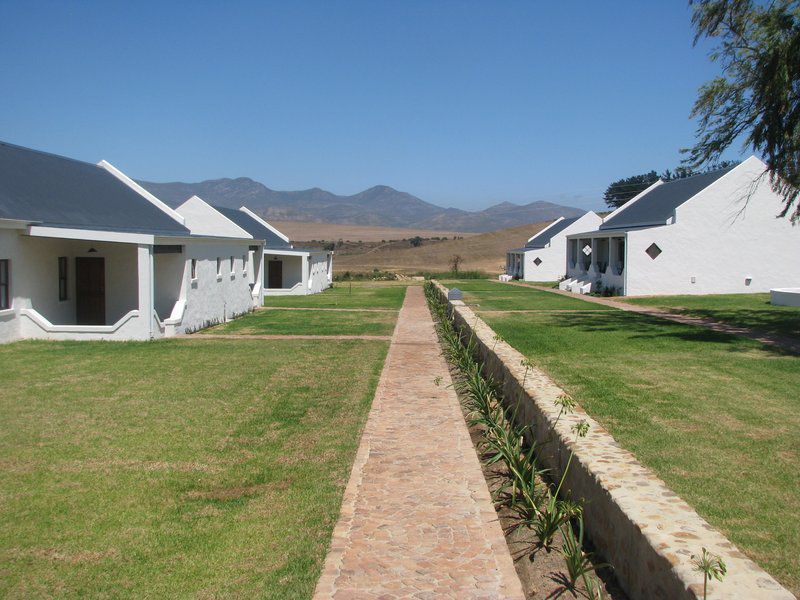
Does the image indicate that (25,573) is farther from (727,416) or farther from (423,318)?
(423,318)

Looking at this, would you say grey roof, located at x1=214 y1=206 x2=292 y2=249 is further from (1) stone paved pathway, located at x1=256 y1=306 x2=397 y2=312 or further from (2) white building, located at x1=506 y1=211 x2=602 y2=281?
(2) white building, located at x1=506 y1=211 x2=602 y2=281

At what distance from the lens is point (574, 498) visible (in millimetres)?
5586

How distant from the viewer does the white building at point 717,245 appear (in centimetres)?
3338

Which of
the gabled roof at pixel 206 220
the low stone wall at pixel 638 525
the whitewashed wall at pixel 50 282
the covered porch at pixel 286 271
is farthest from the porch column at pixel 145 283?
the covered porch at pixel 286 271

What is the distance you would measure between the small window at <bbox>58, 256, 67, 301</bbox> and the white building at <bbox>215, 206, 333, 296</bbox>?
55.3 feet

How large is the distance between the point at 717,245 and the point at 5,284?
97.3 feet

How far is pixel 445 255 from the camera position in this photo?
9550 cm

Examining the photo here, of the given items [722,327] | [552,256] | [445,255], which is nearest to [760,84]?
[722,327]

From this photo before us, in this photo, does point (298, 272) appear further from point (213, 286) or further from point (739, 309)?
point (739, 309)

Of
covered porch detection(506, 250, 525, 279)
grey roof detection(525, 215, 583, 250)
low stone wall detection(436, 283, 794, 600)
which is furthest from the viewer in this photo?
grey roof detection(525, 215, 583, 250)

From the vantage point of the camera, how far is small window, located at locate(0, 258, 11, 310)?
1598 cm

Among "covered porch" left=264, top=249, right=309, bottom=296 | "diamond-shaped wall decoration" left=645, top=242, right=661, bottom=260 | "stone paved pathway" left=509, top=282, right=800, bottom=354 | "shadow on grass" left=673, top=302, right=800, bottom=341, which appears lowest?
"stone paved pathway" left=509, top=282, right=800, bottom=354

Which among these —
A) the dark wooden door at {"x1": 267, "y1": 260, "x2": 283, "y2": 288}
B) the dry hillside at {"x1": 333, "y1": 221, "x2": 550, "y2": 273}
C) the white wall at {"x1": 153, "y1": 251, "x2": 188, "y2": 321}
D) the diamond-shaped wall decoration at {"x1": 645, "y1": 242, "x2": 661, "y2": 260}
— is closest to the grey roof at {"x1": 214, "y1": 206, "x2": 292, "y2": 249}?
the dark wooden door at {"x1": 267, "y1": 260, "x2": 283, "y2": 288}

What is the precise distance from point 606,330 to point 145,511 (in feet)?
49.3
